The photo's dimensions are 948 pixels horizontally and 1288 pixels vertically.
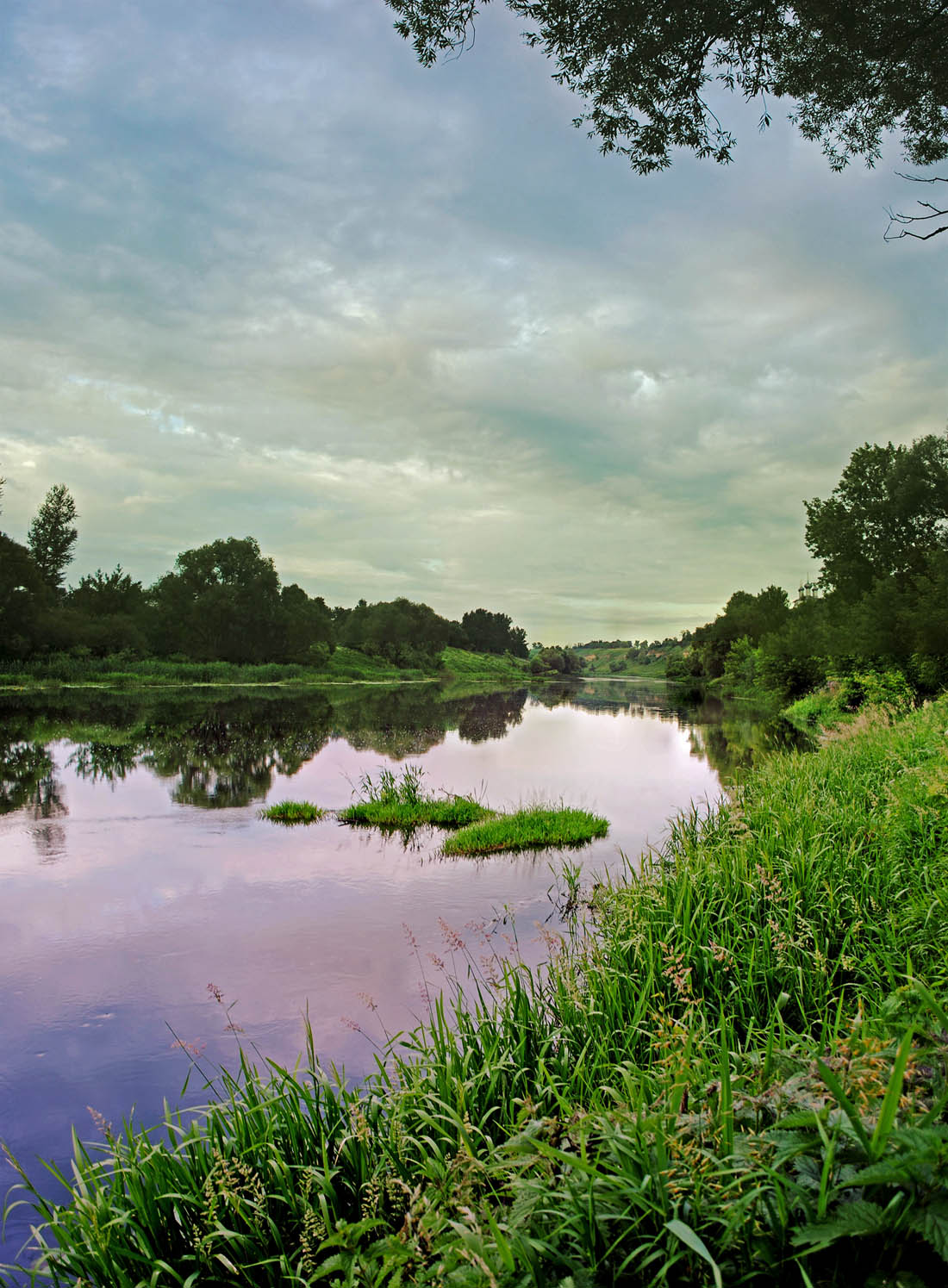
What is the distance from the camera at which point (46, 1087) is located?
5113 mm

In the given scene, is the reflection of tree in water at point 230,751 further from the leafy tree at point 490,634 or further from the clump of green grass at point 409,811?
the leafy tree at point 490,634

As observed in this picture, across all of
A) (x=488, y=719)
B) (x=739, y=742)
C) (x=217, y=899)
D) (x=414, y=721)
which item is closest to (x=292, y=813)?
(x=217, y=899)

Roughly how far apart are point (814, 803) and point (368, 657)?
3532 inches

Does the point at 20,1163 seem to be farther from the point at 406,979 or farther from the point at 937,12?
the point at 937,12

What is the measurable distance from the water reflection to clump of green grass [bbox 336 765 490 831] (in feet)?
9.17

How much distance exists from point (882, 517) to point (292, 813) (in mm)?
37382

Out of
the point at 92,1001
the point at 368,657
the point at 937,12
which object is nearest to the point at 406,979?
the point at 92,1001

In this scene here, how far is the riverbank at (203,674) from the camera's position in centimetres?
5012

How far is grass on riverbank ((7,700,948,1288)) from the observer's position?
1.96 meters

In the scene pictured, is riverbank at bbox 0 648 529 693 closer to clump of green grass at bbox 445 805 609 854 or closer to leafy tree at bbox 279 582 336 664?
leafy tree at bbox 279 582 336 664

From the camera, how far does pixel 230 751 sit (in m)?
21.5

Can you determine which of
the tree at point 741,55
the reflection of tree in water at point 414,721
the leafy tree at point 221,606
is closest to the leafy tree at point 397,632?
the leafy tree at point 221,606

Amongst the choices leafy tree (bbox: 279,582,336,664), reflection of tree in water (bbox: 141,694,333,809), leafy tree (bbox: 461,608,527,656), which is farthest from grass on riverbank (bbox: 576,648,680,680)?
reflection of tree in water (bbox: 141,694,333,809)

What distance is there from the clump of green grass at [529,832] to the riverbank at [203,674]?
42.5 meters
